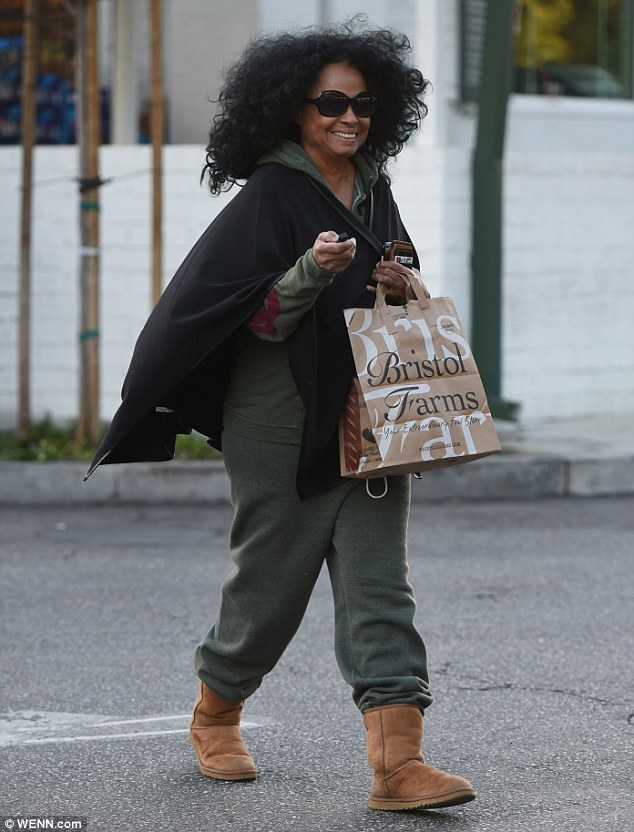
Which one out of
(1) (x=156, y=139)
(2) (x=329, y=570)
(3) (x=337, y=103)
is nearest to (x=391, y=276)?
(3) (x=337, y=103)

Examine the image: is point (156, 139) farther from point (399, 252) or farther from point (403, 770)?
point (403, 770)

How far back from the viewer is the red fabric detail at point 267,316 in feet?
11.2

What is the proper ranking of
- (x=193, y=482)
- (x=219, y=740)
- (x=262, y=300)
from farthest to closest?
(x=193, y=482) < (x=219, y=740) < (x=262, y=300)

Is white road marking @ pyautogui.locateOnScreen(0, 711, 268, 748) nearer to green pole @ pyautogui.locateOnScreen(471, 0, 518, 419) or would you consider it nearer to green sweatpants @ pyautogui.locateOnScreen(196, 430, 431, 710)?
green sweatpants @ pyautogui.locateOnScreen(196, 430, 431, 710)

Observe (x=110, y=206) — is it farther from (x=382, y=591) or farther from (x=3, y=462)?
(x=382, y=591)

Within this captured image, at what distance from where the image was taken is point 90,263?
8961 mm

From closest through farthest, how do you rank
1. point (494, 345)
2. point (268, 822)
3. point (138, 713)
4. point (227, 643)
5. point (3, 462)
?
point (268, 822), point (227, 643), point (138, 713), point (3, 462), point (494, 345)

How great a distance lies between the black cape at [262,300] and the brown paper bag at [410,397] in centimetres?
7

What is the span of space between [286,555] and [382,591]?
0.84ft

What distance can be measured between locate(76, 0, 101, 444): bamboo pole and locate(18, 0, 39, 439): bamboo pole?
29cm

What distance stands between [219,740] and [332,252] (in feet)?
4.41

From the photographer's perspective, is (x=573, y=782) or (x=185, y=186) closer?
(x=573, y=782)

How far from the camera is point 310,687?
4.73m

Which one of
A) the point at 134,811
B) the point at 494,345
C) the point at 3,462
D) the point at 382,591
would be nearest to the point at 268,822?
the point at 134,811
